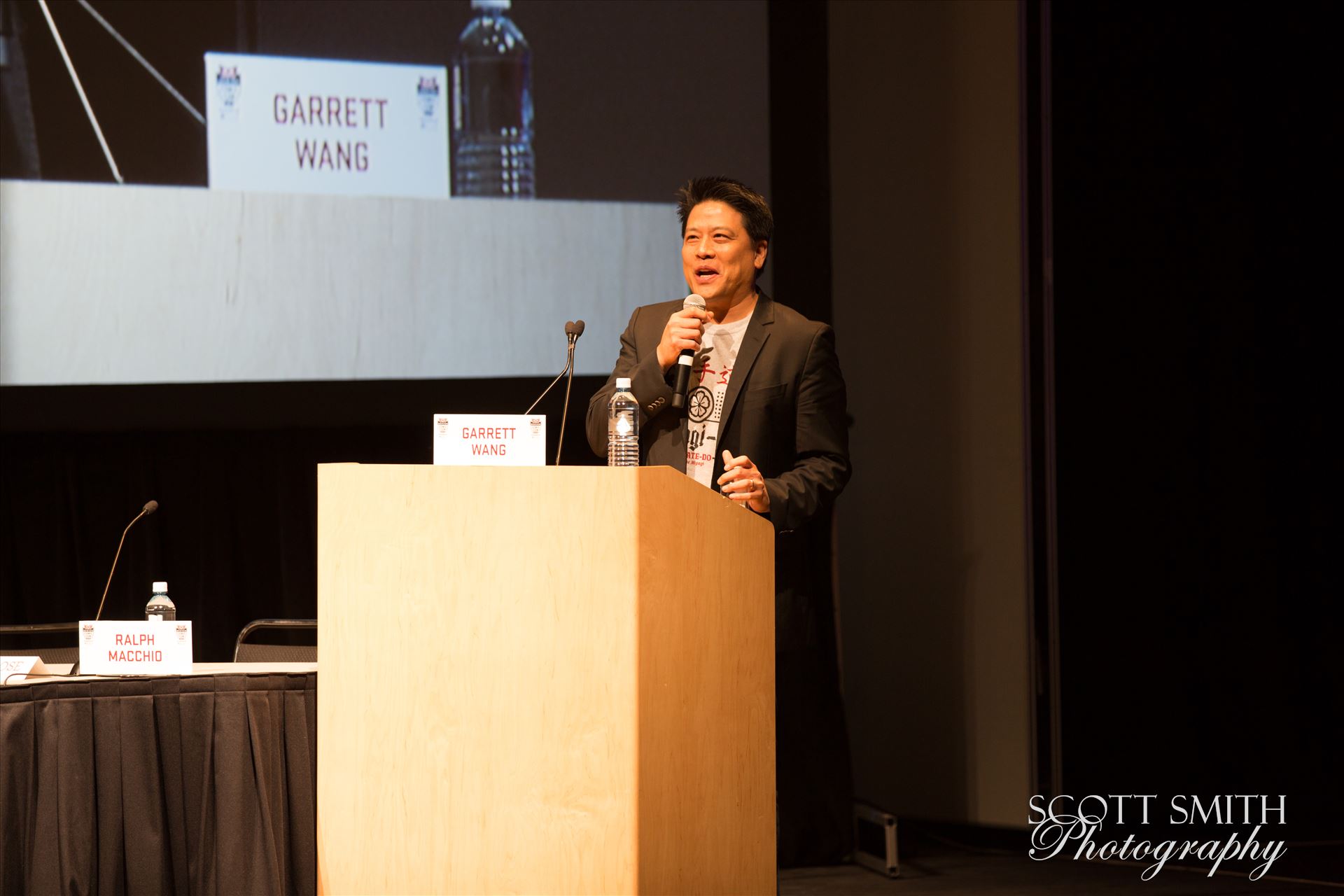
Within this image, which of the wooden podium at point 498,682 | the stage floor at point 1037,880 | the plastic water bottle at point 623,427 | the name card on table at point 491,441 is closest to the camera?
the wooden podium at point 498,682

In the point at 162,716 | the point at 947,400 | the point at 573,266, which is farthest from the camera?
the point at 947,400

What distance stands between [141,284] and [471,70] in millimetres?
1205

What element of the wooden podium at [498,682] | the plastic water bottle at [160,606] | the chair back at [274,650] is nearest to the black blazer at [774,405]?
the wooden podium at [498,682]

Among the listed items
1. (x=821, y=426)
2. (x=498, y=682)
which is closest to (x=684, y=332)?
(x=821, y=426)

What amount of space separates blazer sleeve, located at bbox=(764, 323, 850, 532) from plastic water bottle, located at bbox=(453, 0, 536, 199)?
1.63 meters

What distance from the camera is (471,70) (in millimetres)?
4121

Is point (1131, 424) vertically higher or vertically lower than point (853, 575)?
higher

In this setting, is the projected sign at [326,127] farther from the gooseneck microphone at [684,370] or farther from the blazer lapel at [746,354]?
the gooseneck microphone at [684,370]

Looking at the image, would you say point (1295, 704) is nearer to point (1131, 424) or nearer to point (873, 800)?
point (1131, 424)

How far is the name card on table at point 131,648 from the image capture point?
237 centimetres

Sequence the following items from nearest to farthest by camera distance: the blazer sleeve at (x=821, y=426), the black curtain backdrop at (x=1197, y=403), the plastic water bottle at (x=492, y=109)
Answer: the blazer sleeve at (x=821, y=426)
the black curtain backdrop at (x=1197, y=403)
the plastic water bottle at (x=492, y=109)

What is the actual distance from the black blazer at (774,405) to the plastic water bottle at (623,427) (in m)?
0.22

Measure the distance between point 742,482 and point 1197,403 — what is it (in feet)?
7.06

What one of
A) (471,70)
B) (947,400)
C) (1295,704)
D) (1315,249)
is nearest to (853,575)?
(947,400)
